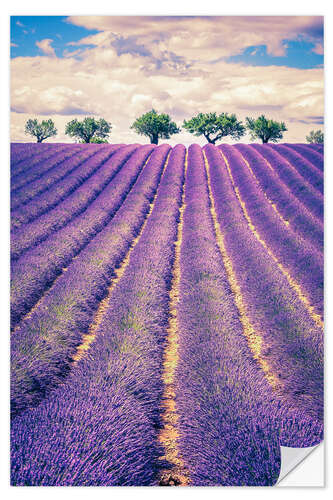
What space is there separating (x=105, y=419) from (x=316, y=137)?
3398mm

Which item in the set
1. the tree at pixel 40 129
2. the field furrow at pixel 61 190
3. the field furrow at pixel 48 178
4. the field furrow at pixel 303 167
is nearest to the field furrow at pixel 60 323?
the field furrow at pixel 61 190

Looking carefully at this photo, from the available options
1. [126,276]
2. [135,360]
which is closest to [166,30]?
[126,276]

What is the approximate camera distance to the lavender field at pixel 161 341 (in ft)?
6.59

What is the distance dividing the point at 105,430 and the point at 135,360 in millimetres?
752

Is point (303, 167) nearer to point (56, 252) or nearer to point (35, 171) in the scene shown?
point (35, 171)

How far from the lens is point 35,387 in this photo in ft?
8.91

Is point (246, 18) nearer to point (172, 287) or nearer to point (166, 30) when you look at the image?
point (166, 30)

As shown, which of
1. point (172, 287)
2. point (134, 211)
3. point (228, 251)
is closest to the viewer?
point (172, 287)

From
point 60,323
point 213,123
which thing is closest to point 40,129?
point 60,323

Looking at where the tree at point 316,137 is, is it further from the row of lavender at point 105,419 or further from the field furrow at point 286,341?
the row of lavender at point 105,419

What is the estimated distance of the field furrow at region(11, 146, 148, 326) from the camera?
3830mm

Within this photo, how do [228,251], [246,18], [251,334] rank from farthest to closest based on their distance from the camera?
1. [228,251]
2. [251,334]
3. [246,18]

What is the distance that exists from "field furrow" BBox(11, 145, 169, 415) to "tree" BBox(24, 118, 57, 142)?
5.92ft

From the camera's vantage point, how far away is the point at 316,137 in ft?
11.8
